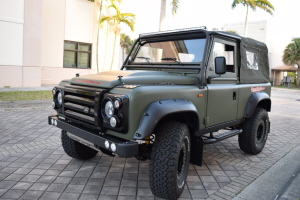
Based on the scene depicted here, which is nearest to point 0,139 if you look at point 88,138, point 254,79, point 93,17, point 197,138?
point 88,138

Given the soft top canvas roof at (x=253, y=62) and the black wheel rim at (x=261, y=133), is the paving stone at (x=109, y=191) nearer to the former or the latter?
the soft top canvas roof at (x=253, y=62)

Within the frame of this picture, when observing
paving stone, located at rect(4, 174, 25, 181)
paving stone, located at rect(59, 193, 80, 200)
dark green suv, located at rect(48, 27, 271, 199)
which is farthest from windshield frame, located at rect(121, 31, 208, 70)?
paving stone, located at rect(4, 174, 25, 181)

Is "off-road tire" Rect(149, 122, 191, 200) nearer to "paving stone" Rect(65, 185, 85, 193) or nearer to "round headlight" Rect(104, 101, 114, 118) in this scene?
"round headlight" Rect(104, 101, 114, 118)

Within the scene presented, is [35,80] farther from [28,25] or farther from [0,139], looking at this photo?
[0,139]

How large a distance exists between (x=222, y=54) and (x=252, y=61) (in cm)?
102

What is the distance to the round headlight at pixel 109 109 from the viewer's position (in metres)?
2.89

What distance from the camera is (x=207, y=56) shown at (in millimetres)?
3816

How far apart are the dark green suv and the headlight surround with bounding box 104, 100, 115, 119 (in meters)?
0.01

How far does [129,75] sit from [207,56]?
115cm

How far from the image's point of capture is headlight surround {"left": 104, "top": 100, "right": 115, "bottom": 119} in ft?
9.45

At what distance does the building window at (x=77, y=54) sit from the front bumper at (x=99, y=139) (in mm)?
13792

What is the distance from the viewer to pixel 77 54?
17.2 meters

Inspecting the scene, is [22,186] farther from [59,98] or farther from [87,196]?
[59,98]

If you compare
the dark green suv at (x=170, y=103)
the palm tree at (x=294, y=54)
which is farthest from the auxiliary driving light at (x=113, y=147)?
the palm tree at (x=294, y=54)
